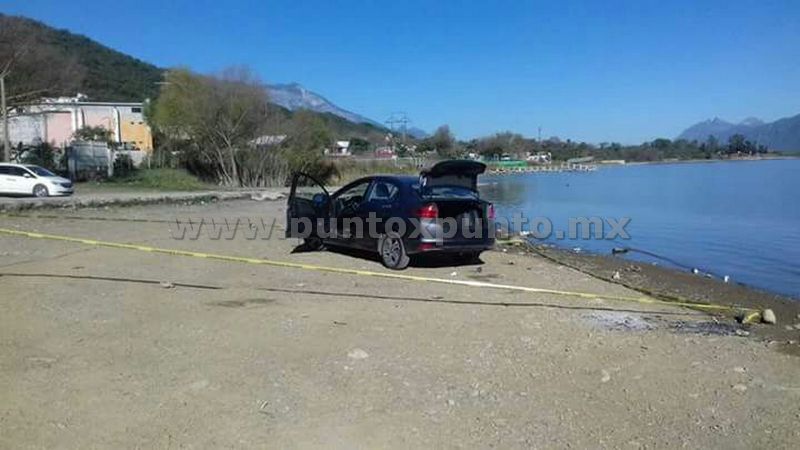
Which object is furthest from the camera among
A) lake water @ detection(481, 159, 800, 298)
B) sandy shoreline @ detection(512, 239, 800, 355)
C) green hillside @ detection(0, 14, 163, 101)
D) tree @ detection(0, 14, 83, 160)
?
green hillside @ detection(0, 14, 163, 101)

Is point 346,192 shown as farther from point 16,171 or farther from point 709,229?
point 16,171

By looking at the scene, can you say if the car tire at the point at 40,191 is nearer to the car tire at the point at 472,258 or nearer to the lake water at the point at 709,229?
the lake water at the point at 709,229

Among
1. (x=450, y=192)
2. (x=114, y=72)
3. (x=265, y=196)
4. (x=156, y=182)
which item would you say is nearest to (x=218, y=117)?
(x=156, y=182)

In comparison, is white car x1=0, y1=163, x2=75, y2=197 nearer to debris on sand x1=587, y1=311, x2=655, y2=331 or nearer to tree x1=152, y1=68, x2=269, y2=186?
tree x1=152, y1=68, x2=269, y2=186

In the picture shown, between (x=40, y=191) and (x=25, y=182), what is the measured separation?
824 millimetres

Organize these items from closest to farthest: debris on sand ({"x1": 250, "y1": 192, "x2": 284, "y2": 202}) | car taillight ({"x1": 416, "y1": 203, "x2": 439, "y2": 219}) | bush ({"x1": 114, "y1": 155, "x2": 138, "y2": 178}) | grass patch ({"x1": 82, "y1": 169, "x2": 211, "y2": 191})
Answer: car taillight ({"x1": 416, "y1": 203, "x2": 439, "y2": 219}) → debris on sand ({"x1": 250, "y1": 192, "x2": 284, "y2": 202}) → grass patch ({"x1": 82, "y1": 169, "x2": 211, "y2": 191}) → bush ({"x1": 114, "y1": 155, "x2": 138, "y2": 178})

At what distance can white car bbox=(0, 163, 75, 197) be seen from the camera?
102 feet

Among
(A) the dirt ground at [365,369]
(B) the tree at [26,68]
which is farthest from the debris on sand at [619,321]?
(B) the tree at [26,68]

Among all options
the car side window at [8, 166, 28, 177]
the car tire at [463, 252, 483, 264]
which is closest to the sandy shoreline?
the car tire at [463, 252, 483, 264]

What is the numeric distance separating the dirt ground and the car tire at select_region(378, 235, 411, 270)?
1228mm

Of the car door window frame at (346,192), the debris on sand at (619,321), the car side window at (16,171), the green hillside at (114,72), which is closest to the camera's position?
the debris on sand at (619,321)

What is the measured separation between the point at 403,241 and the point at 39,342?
6033 millimetres

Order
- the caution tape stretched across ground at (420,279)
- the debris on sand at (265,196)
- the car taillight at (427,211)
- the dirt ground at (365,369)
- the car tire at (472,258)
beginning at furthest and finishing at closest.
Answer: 1. the debris on sand at (265,196)
2. the car tire at (472,258)
3. the car taillight at (427,211)
4. the caution tape stretched across ground at (420,279)
5. the dirt ground at (365,369)

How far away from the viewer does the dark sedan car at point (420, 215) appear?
1102 centimetres
